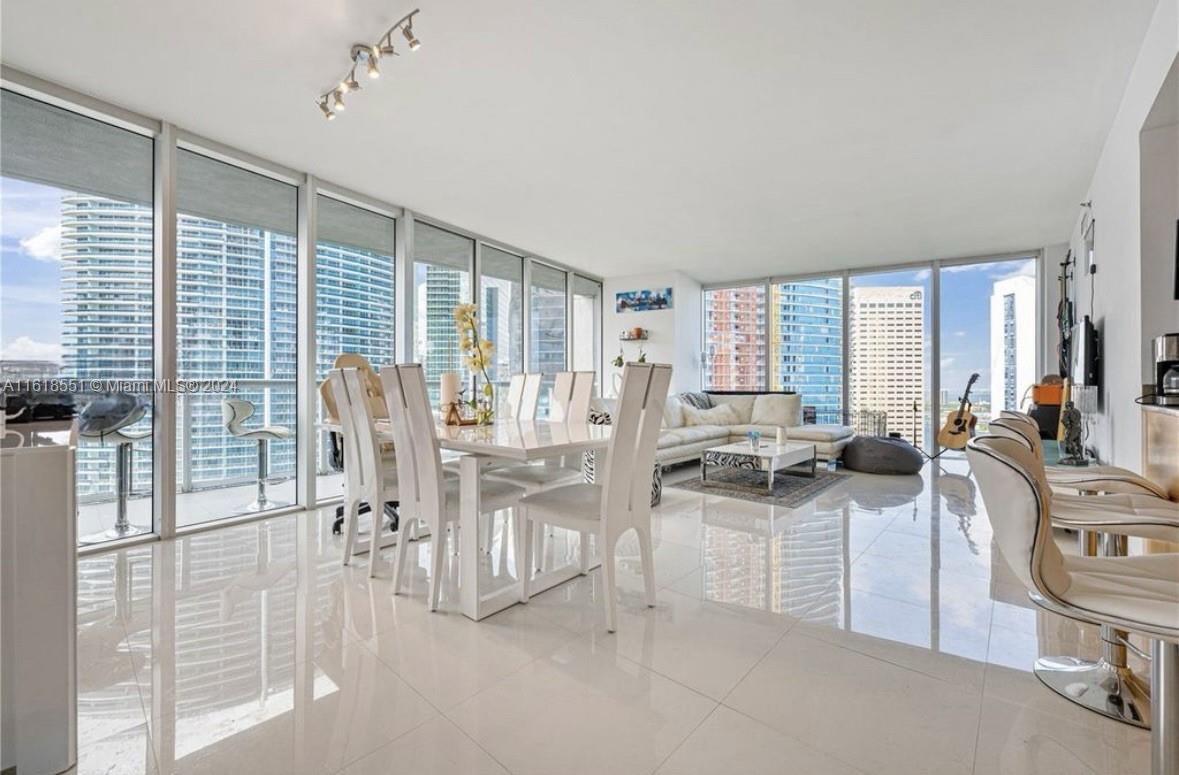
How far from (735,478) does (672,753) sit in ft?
13.1

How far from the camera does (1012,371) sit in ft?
20.6

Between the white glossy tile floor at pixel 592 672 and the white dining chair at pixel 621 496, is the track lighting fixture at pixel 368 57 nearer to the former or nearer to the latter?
the white dining chair at pixel 621 496

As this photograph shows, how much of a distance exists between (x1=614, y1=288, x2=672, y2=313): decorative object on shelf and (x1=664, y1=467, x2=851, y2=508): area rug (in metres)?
2.99

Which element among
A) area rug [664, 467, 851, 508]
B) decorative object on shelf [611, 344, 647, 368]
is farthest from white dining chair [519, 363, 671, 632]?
decorative object on shelf [611, 344, 647, 368]

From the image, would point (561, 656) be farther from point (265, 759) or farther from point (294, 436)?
point (294, 436)

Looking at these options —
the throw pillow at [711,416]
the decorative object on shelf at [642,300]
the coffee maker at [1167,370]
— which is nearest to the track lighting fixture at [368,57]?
the coffee maker at [1167,370]

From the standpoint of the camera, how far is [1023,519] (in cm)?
101

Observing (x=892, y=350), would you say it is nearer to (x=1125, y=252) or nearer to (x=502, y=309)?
(x=1125, y=252)

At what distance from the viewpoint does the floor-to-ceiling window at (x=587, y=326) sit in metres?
7.96

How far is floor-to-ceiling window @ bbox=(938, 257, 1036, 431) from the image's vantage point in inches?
245

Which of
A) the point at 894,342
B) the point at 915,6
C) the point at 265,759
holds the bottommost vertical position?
the point at 265,759

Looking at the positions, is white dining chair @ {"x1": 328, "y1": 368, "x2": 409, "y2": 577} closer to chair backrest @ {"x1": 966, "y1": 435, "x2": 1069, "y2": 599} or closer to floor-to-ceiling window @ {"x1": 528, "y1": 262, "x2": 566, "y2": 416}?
chair backrest @ {"x1": 966, "y1": 435, "x2": 1069, "y2": 599}

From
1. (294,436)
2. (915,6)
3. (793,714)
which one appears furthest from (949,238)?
(294,436)

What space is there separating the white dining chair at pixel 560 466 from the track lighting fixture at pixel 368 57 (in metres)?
2.18
